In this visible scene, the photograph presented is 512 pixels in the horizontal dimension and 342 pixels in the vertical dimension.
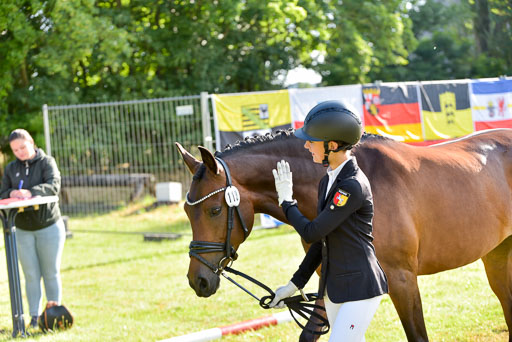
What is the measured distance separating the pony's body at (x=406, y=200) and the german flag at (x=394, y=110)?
589cm

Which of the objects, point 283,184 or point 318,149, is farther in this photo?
point 283,184

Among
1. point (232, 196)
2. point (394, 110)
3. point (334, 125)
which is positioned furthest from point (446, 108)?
point (334, 125)

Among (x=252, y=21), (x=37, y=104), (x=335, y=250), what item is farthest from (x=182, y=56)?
(x=335, y=250)

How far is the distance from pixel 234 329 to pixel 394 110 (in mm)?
6401

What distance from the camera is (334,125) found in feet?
8.96

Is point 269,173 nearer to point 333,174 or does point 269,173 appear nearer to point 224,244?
point 224,244

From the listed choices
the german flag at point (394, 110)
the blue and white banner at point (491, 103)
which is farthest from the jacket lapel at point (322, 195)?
the blue and white banner at point (491, 103)

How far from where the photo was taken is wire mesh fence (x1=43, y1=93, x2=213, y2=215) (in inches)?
435

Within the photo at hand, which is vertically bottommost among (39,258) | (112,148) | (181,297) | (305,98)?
(181,297)

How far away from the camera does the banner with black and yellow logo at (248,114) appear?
31.8 ft

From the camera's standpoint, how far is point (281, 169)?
2984 millimetres

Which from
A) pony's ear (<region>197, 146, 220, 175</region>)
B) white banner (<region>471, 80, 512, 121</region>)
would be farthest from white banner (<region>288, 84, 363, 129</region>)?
pony's ear (<region>197, 146, 220, 175</region>)

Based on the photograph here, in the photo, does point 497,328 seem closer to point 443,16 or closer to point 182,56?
point 182,56

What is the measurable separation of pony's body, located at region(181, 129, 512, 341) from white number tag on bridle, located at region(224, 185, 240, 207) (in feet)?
0.19
